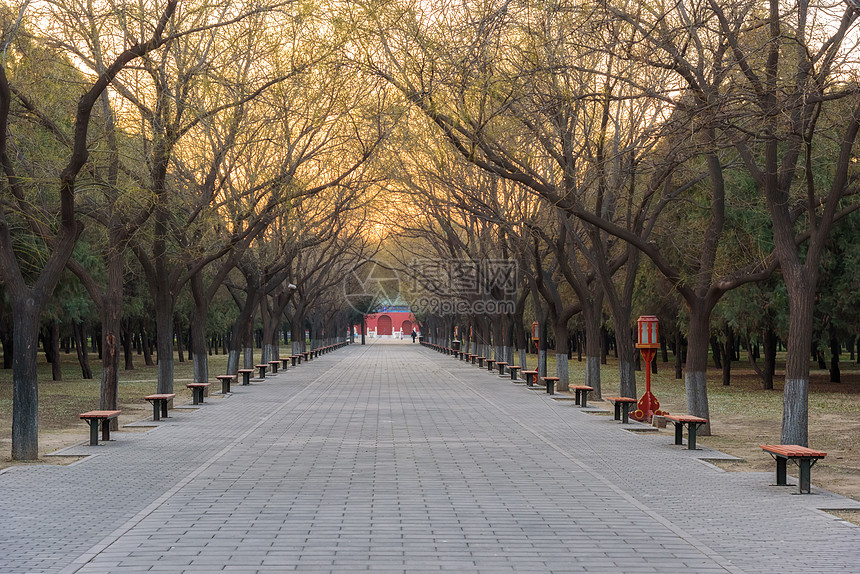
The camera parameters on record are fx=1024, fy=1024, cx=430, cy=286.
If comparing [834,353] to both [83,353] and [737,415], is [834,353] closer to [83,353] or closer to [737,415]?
[737,415]

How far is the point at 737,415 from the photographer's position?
23.7 metres

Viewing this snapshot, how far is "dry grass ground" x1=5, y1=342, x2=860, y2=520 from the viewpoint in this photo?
46.6 feet

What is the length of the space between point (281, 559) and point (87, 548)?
1.65 m

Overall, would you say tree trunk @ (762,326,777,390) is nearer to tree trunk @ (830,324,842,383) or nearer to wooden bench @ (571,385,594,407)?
tree trunk @ (830,324,842,383)

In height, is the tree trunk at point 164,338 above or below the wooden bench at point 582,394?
above

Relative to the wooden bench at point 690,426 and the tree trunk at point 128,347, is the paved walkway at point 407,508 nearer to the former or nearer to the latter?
the wooden bench at point 690,426

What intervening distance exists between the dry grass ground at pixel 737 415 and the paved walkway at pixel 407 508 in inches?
46.7

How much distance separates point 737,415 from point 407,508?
1582 centimetres

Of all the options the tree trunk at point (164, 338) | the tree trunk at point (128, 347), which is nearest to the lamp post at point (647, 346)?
the tree trunk at point (164, 338)

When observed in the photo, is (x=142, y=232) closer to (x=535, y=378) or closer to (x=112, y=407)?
(x=112, y=407)

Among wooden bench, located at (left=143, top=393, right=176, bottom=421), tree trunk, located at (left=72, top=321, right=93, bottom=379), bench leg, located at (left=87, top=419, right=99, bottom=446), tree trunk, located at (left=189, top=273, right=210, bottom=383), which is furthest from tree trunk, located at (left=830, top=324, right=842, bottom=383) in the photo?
tree trunk, located at (left=72, top=321, right=93, bottom=379)

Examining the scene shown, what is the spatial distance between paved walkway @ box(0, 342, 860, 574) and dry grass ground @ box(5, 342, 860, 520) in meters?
1.19

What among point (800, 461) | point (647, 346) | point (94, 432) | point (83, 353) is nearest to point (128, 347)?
point (83, 353)

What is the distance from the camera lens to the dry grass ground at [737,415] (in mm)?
14219
